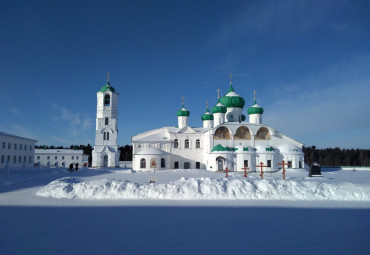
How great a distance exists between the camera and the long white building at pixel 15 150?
3005 cm

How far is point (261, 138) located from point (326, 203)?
2292cm

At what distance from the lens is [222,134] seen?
33.3 metres

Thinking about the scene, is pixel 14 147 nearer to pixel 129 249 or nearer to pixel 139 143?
pixel 139 143

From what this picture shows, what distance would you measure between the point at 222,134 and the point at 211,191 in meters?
21.4

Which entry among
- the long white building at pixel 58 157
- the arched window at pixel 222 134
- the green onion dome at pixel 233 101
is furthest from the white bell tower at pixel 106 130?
the long white building at pixel 58 157

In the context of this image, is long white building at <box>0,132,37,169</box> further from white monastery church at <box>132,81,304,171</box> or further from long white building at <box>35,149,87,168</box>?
long white building at <box>35,149,87,168</box>

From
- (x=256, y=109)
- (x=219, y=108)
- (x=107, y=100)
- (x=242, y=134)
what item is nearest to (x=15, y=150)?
(x=107, y=100)

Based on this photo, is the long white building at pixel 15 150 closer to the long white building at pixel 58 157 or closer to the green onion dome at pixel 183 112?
the long white building at pixel 58 157

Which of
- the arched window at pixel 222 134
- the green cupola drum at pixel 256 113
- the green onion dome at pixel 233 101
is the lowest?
the arched window at pixel 222 134

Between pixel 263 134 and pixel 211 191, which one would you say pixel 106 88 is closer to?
pixel 263 134

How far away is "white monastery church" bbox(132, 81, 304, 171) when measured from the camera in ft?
104

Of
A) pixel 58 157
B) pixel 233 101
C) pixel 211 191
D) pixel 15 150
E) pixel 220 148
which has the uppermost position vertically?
pixel 233 101

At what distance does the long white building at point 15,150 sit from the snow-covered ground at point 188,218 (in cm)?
1888

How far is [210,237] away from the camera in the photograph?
6270 millimetres
